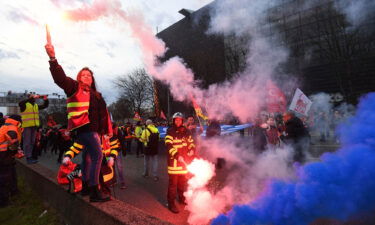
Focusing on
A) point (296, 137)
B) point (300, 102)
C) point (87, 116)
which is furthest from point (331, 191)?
point (300, 102)

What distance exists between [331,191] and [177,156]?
2.80 metres

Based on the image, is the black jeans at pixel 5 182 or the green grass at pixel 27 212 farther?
the black jeans at pixel 5 182

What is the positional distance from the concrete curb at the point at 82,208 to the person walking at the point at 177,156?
149 cm

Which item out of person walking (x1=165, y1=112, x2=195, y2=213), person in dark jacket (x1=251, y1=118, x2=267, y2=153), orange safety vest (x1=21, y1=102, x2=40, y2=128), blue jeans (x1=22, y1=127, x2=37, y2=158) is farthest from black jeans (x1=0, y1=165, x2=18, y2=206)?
person in dark jacket (x1=251, y1=118, x2=267, y2=153)

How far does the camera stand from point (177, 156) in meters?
5.00

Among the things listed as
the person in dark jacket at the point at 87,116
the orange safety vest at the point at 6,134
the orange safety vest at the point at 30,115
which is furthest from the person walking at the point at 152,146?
the person in dark jacket at the point at 87,116

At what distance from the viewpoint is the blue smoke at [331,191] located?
2912 mm

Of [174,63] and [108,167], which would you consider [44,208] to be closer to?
[108,167]

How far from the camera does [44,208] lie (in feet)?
17.6

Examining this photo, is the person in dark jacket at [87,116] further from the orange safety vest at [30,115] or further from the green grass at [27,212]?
the orange safety vest at [30,115]

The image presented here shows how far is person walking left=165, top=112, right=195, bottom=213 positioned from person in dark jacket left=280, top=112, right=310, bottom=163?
3348mm

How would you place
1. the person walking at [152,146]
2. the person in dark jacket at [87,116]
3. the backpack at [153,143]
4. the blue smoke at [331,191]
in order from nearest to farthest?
the blue smoke at [331,191]
the person in dark jacket at [87,116]
the person walking at [152,146]
the backpack at [153,143]

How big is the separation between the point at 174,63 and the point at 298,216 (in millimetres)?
7608

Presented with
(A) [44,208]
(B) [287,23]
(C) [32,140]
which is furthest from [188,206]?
(B) [287,23]
